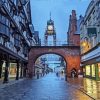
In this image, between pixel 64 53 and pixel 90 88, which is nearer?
pixel 90 88

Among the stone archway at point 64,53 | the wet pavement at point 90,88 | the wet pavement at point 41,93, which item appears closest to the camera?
the wet pavement at point 41,93

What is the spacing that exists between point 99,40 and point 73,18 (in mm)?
50724

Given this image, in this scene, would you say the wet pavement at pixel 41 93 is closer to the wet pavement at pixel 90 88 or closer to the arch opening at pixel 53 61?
the wet pavement at pixel 90 88

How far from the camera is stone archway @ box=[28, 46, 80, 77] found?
63.7 meters

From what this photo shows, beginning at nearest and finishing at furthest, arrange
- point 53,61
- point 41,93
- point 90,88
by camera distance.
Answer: point 41,93 < point 90,88 < point 53,61

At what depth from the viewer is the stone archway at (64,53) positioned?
63.7m

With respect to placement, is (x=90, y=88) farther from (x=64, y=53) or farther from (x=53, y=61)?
(x=53, y=61)

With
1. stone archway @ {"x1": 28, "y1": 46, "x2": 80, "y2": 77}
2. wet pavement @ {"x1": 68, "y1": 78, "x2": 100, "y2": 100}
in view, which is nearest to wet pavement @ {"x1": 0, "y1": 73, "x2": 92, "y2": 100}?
wet pavement @ {"x1": 68, "y1": 78, "x2": 100, "y2": 100}

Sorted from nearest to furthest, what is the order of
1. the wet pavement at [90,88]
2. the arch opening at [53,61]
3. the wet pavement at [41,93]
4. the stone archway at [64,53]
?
the wet pavement at [41,93]
the wet pavement at [90,88]
the stone archway at [64,53]
the arch opening at [53,61]

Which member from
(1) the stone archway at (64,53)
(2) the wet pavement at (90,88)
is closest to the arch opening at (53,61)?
(1) the stone archway at (64,53)

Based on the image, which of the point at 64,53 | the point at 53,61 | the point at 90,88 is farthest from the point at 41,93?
the point at 53,61

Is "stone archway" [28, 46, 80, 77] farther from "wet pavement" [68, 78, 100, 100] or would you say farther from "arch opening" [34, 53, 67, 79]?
"wet pavement" [68, 78, 100, 100]

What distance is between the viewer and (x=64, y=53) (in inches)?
2527

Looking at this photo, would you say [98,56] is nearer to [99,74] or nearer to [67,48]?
[99,74]
